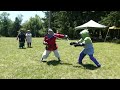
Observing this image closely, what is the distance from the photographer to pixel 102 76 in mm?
7812

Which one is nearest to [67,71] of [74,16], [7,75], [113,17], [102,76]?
[102,76]

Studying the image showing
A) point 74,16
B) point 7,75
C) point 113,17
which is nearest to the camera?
point 7,75

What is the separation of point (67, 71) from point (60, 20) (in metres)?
40.9

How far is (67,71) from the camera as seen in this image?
8.50 m

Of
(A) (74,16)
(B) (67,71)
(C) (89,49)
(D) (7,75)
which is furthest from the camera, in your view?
→ (A) (74,16)

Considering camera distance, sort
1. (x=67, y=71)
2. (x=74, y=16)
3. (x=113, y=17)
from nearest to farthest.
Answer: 1. (x=67, y=71)
2. (x=113, y=17)
3. (x=74, y=16)
